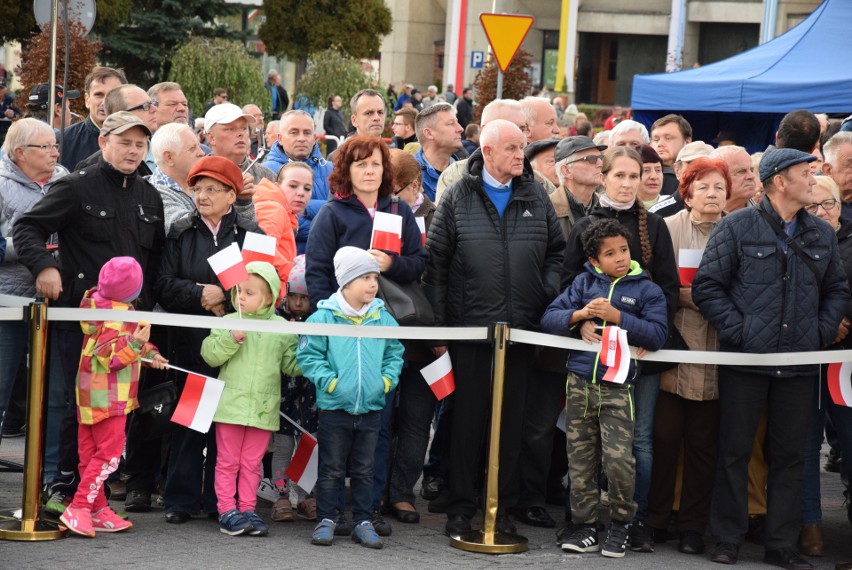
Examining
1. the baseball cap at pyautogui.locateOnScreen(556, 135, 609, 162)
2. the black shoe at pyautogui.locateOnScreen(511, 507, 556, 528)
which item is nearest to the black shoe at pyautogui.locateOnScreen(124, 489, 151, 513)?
the black shoe at pyautogui.locateOnScreen(511, 507, 556, 528)

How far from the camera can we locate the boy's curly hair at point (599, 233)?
6660 millimetres

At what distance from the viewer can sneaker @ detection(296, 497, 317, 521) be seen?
7.23m

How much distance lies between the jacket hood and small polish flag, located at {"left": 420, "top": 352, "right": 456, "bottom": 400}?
3.03 feet

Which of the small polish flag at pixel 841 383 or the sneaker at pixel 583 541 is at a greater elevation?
the small polish flag at pixel 841 383

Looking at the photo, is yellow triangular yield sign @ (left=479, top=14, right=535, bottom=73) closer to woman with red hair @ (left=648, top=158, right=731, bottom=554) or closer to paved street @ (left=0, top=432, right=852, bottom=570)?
woman with red hair @ (left=648, top=158, right=731, bottom=554)

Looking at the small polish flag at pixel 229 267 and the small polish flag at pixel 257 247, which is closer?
the small polish flag at pixel 229 267

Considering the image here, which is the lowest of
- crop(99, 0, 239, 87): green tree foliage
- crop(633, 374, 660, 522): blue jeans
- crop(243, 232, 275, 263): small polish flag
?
crop(633, 374, 660, 522): blue jeans

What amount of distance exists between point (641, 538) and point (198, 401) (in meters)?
2.50

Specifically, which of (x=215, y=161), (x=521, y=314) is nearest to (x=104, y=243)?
(x=215, y=161)

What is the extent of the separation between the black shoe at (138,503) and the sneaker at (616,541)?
2.56 meters

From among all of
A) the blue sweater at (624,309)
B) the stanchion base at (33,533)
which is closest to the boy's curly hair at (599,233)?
the blue sweater at (624,309)

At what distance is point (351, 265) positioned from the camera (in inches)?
261

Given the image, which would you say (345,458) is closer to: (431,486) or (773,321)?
(431,486)

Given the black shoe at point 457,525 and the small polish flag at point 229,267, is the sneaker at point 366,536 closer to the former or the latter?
the black shoe at point 457,525
